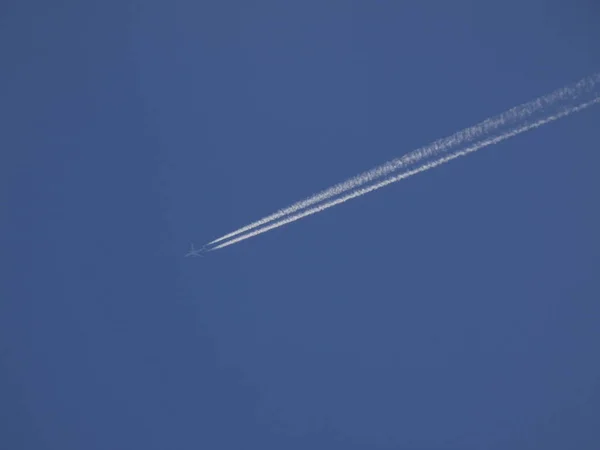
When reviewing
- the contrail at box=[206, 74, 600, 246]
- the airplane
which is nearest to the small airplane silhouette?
the airplane

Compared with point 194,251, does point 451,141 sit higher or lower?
higher

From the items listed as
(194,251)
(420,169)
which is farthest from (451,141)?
(194,251)

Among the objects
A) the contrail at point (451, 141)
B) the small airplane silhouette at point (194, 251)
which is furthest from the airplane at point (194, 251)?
the contrail at point (451, 141)

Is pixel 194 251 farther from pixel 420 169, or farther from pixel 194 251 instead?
pixel 420 169

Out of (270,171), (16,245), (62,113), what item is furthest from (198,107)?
(16,245)

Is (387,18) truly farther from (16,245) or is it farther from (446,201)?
(16,245)

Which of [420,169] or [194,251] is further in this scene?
[194,251]

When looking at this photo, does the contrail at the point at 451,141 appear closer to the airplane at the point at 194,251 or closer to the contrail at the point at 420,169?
the contrail at the point at 420,169

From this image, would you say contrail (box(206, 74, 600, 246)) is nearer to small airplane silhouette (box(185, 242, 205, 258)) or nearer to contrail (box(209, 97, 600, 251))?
contrail (box(209, 97, 600, 251))
